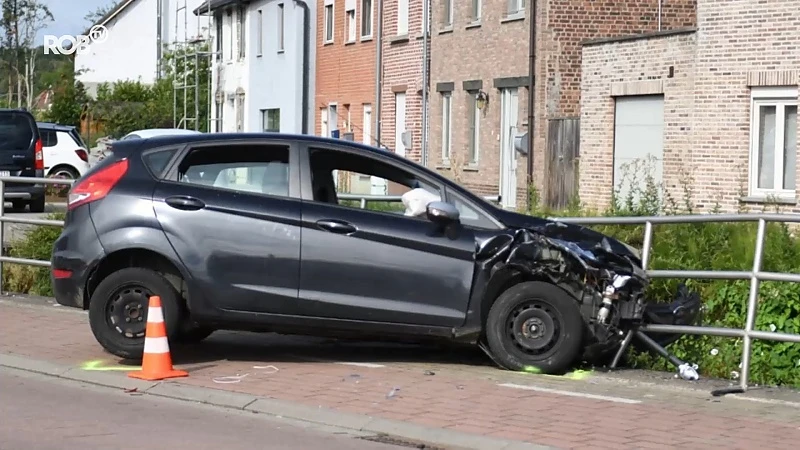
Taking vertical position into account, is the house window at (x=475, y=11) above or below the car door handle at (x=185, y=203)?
above

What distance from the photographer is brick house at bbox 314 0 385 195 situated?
129 ft

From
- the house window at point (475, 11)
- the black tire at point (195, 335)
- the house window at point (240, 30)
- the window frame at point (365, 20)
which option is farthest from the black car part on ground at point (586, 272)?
the house window at point (240, 30)

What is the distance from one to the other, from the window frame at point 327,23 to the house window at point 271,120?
438cm

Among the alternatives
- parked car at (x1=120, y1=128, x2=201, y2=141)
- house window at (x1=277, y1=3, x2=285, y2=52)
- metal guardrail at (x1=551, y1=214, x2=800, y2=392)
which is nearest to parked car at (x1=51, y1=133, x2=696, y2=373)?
metal guardrail at (x1=551, y1=214, x2=800, y2=392)

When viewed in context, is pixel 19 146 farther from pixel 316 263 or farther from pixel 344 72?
pixel 316 263

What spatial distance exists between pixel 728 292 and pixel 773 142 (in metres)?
11.9

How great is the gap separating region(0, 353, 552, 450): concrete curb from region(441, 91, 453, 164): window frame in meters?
23.8

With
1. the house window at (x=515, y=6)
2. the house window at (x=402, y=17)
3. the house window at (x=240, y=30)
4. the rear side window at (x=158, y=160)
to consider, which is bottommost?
the rear side window at (x=158, y=160)

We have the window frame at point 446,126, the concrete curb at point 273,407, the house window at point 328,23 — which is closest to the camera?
the concrete curb at point 273,407

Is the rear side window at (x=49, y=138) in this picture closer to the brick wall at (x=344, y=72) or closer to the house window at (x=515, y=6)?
the brick wall at (x=344, y=72)

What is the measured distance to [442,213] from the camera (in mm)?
10133

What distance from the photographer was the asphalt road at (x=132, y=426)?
7.99 meters

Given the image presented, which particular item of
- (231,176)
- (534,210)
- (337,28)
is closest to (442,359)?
(231,176)

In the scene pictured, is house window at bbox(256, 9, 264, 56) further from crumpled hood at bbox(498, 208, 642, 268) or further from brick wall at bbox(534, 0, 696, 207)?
crumpled hood at bbox(498, 208, 642, 268)
